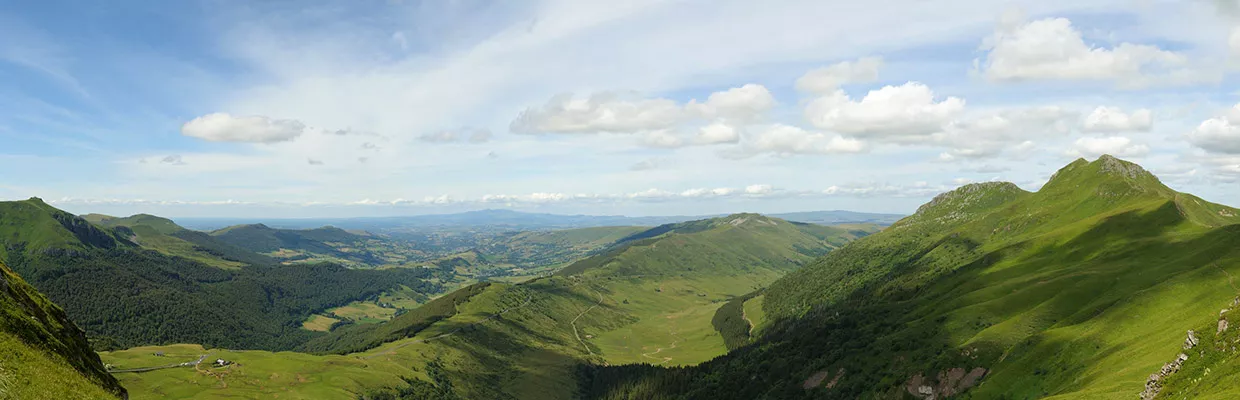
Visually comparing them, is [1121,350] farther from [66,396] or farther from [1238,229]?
[66,396]

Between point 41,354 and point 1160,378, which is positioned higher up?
point 41,354

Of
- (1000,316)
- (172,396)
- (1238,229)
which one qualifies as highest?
(1238,229)

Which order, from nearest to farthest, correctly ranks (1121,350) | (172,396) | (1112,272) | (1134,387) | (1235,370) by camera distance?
(1235,370) → (1134,387) → (1121,350) → (1112,272) → (172,396)

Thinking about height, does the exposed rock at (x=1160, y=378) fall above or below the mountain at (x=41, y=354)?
A: below

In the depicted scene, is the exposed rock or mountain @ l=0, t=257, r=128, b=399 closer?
mountain @ l=0, t=257, r=128, b=399

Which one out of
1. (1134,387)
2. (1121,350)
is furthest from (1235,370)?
(1121,350)

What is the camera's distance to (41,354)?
235 feet

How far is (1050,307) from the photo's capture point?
17000 centimetres

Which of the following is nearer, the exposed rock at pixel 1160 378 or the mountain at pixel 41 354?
the mountain at pixel 41 354

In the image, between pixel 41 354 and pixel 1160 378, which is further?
pixel 1160 378

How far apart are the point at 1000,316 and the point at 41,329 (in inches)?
9489

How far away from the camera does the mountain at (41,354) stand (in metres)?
61.8

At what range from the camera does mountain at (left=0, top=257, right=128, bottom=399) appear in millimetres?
61750

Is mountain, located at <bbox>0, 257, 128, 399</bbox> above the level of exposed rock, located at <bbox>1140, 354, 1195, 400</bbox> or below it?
above
